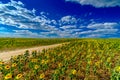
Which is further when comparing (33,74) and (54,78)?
(33,74)

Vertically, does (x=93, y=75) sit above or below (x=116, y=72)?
below

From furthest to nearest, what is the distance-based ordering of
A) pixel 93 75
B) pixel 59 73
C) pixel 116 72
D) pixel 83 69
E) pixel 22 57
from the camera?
pixel 22 57 → pixel 83 69 → pixel 93 75 → pixel 59 73 → pixel 116 72

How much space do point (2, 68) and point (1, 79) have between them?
2.11 feet

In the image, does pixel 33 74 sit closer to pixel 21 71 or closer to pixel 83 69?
pixel 21 71

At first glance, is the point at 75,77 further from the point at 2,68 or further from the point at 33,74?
the point at 2,68

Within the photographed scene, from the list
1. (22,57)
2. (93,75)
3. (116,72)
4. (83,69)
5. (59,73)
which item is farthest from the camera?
(22,57)

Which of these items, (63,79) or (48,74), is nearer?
(63,79)

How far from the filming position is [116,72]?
299 inches

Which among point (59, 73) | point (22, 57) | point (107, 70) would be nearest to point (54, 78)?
point (59, 73)

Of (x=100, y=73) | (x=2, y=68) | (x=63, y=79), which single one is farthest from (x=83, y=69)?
(x=2, y=68)

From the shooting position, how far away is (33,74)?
8969 mm

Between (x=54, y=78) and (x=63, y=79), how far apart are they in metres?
0.90

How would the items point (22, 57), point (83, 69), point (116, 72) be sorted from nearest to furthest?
point (116, 72) → point (83, 69) → point (22, 57)

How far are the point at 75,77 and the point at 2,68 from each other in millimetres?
3493
